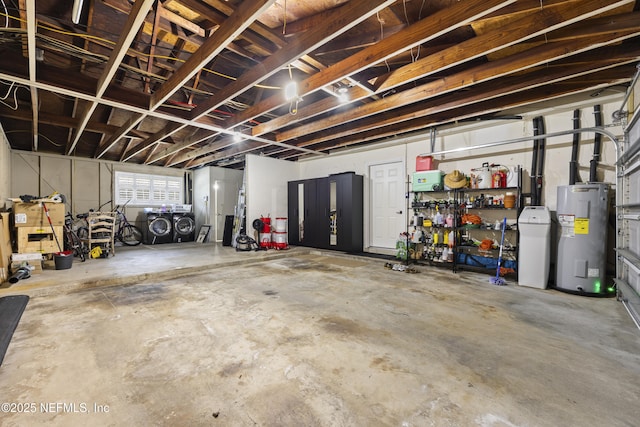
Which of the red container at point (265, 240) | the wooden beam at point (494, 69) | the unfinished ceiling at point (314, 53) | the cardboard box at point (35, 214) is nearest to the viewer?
the unfinished ceiling at point (314, 53)

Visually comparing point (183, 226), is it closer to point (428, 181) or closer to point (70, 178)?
point (70, 178)

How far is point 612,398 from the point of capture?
1.57 metres

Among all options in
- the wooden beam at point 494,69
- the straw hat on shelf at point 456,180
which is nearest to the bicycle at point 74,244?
the wooden beam at point 494,69

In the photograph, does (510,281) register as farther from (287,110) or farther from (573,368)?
(287,110)

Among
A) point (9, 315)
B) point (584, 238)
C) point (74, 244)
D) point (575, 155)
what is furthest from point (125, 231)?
point (575, 155)

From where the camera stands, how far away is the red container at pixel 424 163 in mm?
5223

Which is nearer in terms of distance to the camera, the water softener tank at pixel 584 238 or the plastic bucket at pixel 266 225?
the water softener tank at pixel 584 238

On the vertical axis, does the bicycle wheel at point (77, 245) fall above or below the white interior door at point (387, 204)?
below

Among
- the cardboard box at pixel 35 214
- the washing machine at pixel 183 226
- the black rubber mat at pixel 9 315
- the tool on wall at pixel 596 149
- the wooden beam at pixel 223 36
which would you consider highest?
the wooden beam at pixel 223 36

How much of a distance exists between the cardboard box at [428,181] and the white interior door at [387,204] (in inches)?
30.2

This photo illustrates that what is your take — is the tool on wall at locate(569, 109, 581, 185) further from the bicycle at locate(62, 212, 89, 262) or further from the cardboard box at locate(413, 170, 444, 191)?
the bicycle at locate(62, 212, 89, 262)

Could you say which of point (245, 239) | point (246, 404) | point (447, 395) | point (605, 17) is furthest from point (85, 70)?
point (605, 17)

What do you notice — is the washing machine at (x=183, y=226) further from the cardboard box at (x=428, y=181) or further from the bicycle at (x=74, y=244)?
the cardboard box at (x=428, y=181)

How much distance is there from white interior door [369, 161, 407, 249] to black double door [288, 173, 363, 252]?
0.35 meters
